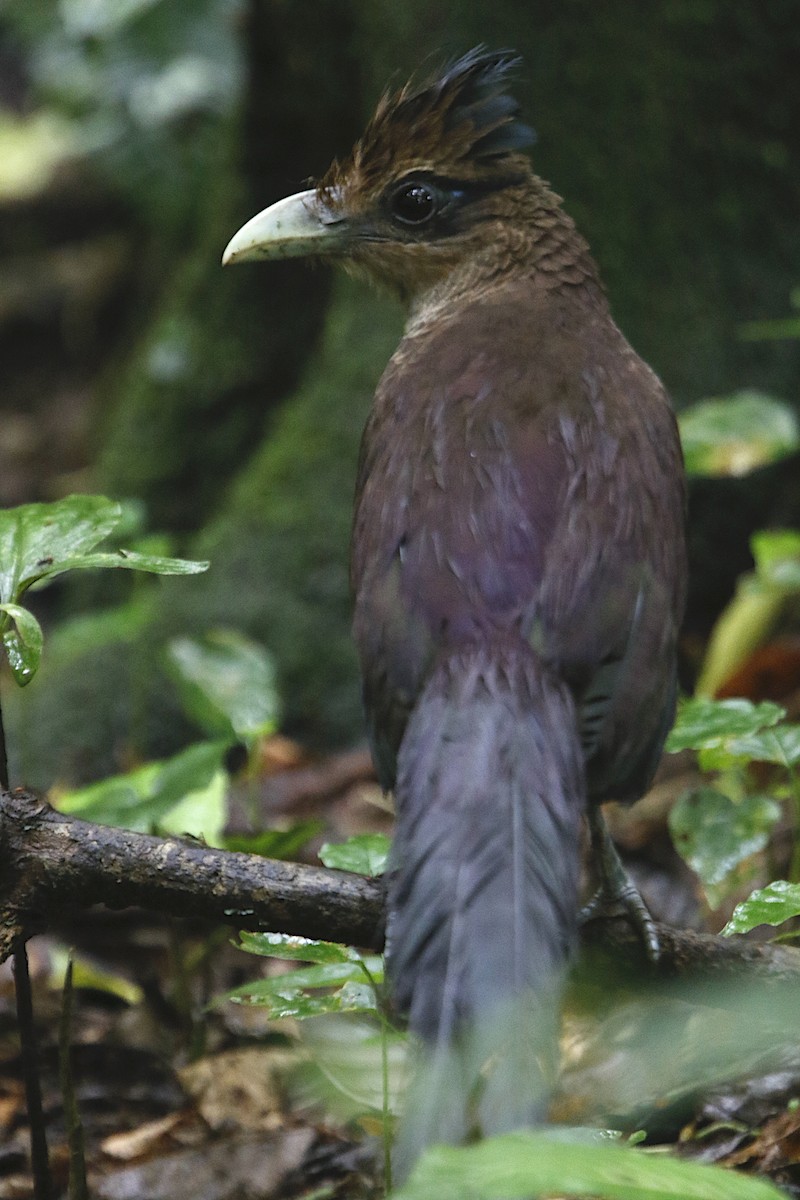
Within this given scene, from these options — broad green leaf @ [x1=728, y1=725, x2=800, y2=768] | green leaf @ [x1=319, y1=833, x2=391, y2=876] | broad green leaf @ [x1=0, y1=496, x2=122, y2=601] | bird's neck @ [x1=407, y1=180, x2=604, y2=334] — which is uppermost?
bird's neck @ [x1=407, y1=180, x2=604, y2=334]

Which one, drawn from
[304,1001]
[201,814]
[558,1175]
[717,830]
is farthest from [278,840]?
[558,1175]

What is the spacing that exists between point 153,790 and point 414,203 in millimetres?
1701

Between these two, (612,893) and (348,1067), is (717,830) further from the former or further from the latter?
(348,1067)

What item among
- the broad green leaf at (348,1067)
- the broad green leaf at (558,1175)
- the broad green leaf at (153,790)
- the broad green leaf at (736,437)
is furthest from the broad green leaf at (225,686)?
the broad green leaf at (558,1175)

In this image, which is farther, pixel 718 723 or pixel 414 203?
pixel 414 203

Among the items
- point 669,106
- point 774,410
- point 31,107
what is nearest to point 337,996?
point 774,410

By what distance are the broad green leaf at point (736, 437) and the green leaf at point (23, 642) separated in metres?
2.44

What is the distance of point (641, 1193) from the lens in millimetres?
1611

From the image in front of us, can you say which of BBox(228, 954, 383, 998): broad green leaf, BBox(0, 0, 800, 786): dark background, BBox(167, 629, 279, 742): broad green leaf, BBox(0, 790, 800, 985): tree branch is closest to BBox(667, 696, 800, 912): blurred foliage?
BBox(0, 790, 800, 985): tree branch

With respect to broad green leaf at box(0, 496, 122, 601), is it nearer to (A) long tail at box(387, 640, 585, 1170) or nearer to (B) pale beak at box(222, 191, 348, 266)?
(A) long tail at box(387, 640, 585, 1170)

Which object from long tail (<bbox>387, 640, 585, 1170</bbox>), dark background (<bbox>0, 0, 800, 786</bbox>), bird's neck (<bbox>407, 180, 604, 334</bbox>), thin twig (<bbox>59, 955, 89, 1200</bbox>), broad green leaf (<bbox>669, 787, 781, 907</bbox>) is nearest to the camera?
long tail (<bbox>387, 640, 585, 1170</bbox>)

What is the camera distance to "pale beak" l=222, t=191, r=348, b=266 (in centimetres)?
385

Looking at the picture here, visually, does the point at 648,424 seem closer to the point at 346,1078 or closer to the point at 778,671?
the point at 346,1078

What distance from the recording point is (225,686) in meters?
4.18
